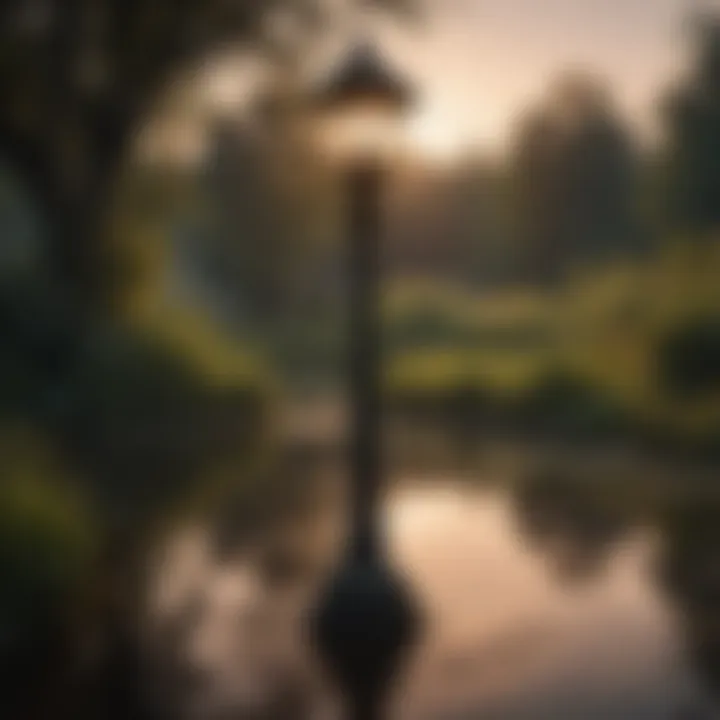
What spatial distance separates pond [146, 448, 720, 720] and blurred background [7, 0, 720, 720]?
0.02 m

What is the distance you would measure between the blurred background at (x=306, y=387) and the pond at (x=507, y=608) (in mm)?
25

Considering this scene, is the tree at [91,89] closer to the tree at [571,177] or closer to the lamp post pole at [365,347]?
the tree at [571,177]

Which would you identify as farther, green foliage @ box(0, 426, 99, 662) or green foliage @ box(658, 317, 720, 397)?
green foliage @ box(658, 317, 720, 397)

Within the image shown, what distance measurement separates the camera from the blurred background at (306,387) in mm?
4895

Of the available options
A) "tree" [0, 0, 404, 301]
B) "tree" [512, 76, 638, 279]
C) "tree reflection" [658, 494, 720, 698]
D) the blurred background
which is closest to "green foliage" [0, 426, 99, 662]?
the blurred background

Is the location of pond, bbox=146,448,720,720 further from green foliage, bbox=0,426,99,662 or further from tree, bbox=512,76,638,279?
tree, bbox=512,76,638,279

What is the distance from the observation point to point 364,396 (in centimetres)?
513

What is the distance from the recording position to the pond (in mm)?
4363

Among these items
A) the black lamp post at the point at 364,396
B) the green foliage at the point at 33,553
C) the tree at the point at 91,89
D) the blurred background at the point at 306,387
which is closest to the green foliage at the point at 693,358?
the blurred background at the point at 306,387

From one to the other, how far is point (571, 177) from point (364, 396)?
10.3 m

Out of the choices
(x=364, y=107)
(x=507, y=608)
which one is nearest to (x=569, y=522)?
(x=507, y=608)

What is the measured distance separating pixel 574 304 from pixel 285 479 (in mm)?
4378

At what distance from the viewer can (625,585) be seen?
19.7 ft

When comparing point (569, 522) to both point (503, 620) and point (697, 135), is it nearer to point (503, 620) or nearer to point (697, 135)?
point (503, 620)
